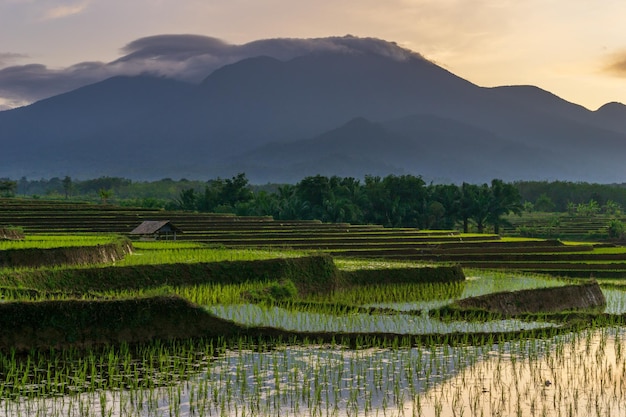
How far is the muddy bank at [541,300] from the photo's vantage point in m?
22.5

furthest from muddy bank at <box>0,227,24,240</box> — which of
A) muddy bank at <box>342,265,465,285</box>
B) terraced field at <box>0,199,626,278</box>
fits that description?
muddy bank at <box>342,265,465,285</box>

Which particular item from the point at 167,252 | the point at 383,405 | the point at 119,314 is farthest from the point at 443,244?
the point at 383,405

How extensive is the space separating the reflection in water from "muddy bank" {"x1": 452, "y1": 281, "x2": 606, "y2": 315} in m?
6.17

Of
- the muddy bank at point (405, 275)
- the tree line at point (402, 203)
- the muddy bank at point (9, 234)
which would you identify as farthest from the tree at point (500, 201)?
the muddy bank at point (9, 234)

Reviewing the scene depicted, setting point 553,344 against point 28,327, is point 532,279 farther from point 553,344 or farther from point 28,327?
point 28,327

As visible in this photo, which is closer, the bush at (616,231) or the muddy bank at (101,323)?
the muddy bank at (101,323)

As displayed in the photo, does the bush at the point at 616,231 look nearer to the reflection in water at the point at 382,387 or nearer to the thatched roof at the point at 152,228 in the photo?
the thatched roof at the point at 152,228

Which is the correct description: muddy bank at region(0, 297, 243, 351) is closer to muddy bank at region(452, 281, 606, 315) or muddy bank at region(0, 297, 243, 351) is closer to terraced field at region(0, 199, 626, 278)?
muddy bank at region(452, 281, 606, 315)

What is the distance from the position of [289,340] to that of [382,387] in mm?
3889

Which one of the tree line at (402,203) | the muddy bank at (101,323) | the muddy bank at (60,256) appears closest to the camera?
the muddy bank at (101,323)

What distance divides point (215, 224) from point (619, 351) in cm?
3758

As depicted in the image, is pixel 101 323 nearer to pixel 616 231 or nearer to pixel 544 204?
pixel 616 231

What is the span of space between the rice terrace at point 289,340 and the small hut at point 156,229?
358 inches

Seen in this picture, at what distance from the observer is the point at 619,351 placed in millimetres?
16297
